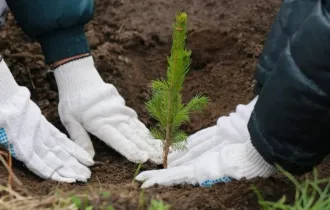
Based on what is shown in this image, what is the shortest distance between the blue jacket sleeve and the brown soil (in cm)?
33

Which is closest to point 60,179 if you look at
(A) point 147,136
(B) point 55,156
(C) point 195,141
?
(B) point 55,156

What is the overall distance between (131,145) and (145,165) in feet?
0.32

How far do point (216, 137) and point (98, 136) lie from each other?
52cm

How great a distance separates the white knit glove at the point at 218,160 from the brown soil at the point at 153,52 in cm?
29

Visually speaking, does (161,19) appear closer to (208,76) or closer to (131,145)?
(208,76)

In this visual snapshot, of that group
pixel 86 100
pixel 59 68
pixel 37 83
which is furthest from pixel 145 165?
pixel 37 83

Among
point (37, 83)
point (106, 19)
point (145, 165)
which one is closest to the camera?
point (145, 165)

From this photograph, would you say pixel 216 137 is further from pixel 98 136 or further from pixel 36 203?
pixel 36 203

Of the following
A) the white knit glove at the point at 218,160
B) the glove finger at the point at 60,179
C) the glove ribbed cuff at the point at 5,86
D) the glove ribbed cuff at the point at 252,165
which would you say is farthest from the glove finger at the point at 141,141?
the glove ribbed cuff at the point at 252,165

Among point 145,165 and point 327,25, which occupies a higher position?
point 327,25

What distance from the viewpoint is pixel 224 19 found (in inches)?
149

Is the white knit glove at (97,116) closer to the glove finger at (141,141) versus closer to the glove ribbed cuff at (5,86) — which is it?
the glove finger at (141,141)

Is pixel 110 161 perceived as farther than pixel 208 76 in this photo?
No

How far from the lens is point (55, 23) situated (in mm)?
2924
